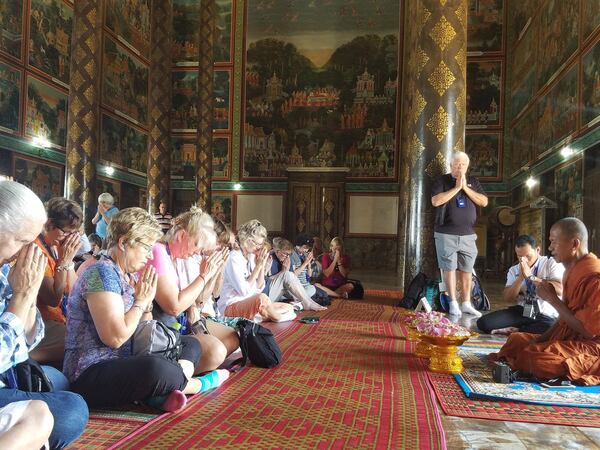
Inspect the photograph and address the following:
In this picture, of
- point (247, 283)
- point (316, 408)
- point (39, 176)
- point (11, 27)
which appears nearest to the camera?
point (316, 408)

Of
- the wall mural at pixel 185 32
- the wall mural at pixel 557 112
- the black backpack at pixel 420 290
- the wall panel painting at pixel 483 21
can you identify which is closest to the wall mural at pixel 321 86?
the wall mural at pixel 185 32

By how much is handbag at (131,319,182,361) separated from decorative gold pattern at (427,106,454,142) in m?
6.15

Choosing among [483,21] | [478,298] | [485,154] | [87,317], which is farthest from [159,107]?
[87,317]

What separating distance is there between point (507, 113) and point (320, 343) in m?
17.6

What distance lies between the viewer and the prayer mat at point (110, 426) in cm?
268

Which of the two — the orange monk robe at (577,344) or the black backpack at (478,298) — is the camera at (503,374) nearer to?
the orange monk robe at (577,344)

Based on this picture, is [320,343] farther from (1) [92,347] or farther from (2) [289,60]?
(2) [289,60]

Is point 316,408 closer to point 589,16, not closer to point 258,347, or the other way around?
point 258,347

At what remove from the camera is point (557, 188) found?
14.0m

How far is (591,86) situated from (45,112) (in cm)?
1509

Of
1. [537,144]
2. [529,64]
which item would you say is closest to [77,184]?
[537,144]

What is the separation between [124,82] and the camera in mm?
21141

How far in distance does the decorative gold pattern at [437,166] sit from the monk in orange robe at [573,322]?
14.0 ft

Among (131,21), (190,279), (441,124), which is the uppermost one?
(131,21)
